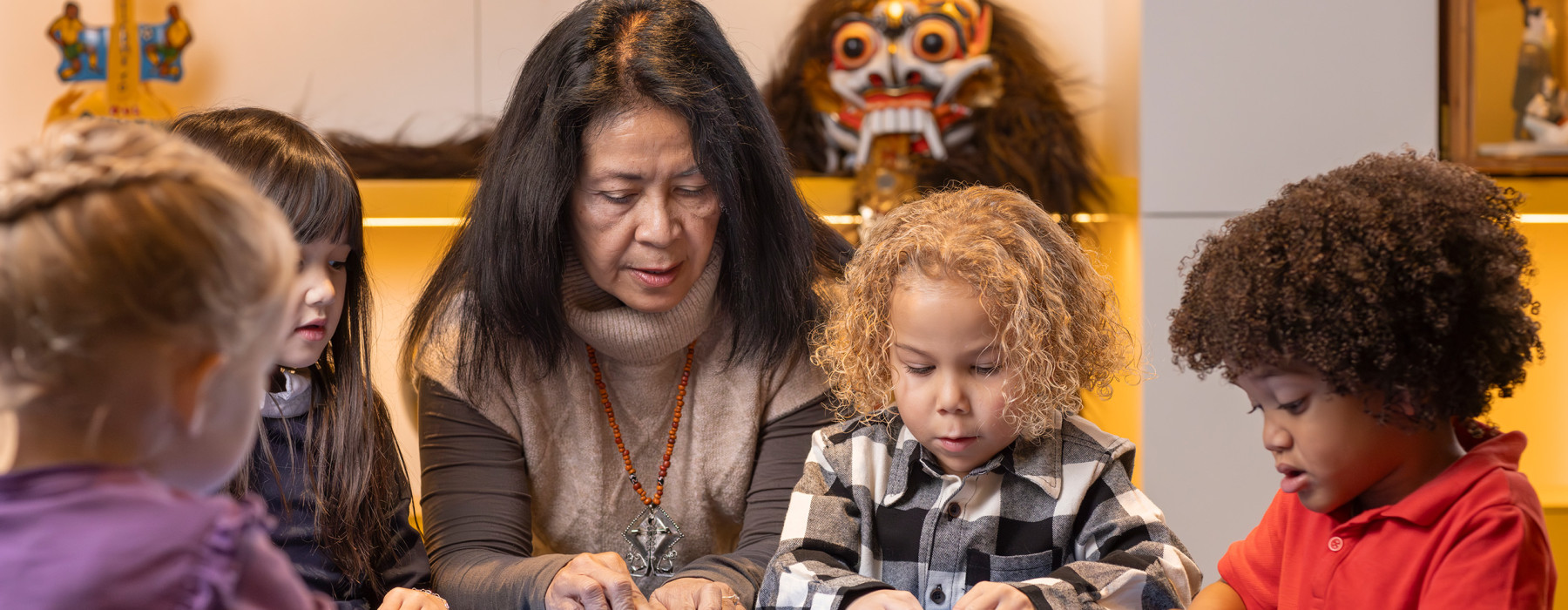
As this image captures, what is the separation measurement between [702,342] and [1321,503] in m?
0.72

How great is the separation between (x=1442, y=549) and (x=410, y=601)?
32.9 inches

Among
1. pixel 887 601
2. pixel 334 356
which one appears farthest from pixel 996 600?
pixel 334 356

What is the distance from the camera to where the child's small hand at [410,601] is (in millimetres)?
1052

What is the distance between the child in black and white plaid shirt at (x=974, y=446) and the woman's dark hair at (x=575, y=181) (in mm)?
181

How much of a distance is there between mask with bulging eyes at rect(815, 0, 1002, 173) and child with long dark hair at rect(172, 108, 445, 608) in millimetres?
1034

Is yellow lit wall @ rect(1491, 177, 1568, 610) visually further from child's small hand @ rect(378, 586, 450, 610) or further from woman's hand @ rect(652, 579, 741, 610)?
child's small hand @ rect(378, 586, 450, 610)

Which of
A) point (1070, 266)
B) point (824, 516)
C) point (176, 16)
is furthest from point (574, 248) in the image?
point (176, 16)

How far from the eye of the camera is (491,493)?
126 cm

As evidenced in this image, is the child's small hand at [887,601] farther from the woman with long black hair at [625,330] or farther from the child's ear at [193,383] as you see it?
the child's ear at [193,383]

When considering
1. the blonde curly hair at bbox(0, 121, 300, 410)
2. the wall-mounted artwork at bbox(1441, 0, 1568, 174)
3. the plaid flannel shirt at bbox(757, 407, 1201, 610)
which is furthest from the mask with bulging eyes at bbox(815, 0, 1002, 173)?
the blonde curly hair at bbox(0, 121, 300, 410)

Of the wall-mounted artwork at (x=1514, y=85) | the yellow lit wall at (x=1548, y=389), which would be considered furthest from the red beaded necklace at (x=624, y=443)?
the yellow lit wall at (x=1548, y=389)

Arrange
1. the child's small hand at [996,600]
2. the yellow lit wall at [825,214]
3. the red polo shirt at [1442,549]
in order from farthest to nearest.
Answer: the yellow lit wall at [825,214]
the child's small hand at [996,600]
the red polo shirt at [1442,549]

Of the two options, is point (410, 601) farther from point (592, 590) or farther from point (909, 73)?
point (909, 73)

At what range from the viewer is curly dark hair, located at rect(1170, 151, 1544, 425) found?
0.77m
